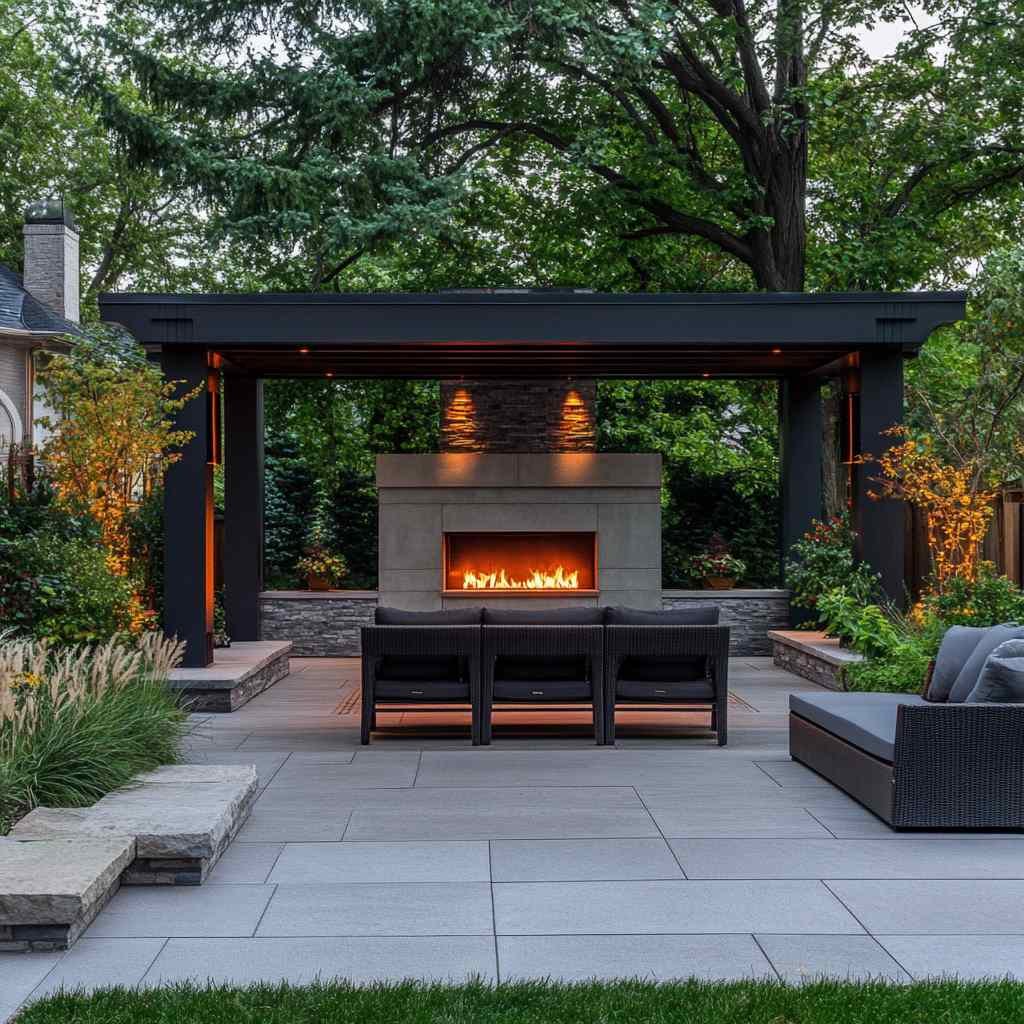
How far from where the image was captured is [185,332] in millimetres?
10648

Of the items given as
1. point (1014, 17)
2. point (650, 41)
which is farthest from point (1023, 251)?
point (650, 41)

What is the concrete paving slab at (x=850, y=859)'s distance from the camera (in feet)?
17.3

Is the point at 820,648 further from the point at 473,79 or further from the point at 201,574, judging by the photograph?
the point at 473,79

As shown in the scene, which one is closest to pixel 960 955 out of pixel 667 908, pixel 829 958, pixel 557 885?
pixel 829 958

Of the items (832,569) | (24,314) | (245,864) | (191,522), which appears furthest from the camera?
(24,314)

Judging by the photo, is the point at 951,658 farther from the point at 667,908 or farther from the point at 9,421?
the point at 9,421

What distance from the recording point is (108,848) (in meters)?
4.85

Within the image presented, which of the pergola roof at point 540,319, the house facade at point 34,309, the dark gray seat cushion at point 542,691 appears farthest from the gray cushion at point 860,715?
the house facade at point 34,309

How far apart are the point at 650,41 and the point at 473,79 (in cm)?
233

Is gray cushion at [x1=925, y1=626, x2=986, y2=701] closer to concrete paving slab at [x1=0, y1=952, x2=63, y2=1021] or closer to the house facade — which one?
concrete paving slab at [x1=0, y1=952, x2=63, y2=1021]

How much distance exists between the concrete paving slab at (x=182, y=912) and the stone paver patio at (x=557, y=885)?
13mm

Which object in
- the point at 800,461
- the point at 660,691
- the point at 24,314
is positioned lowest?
the point at 660,691

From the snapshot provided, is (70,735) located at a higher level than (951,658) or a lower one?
lower

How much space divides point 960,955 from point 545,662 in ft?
15.6
